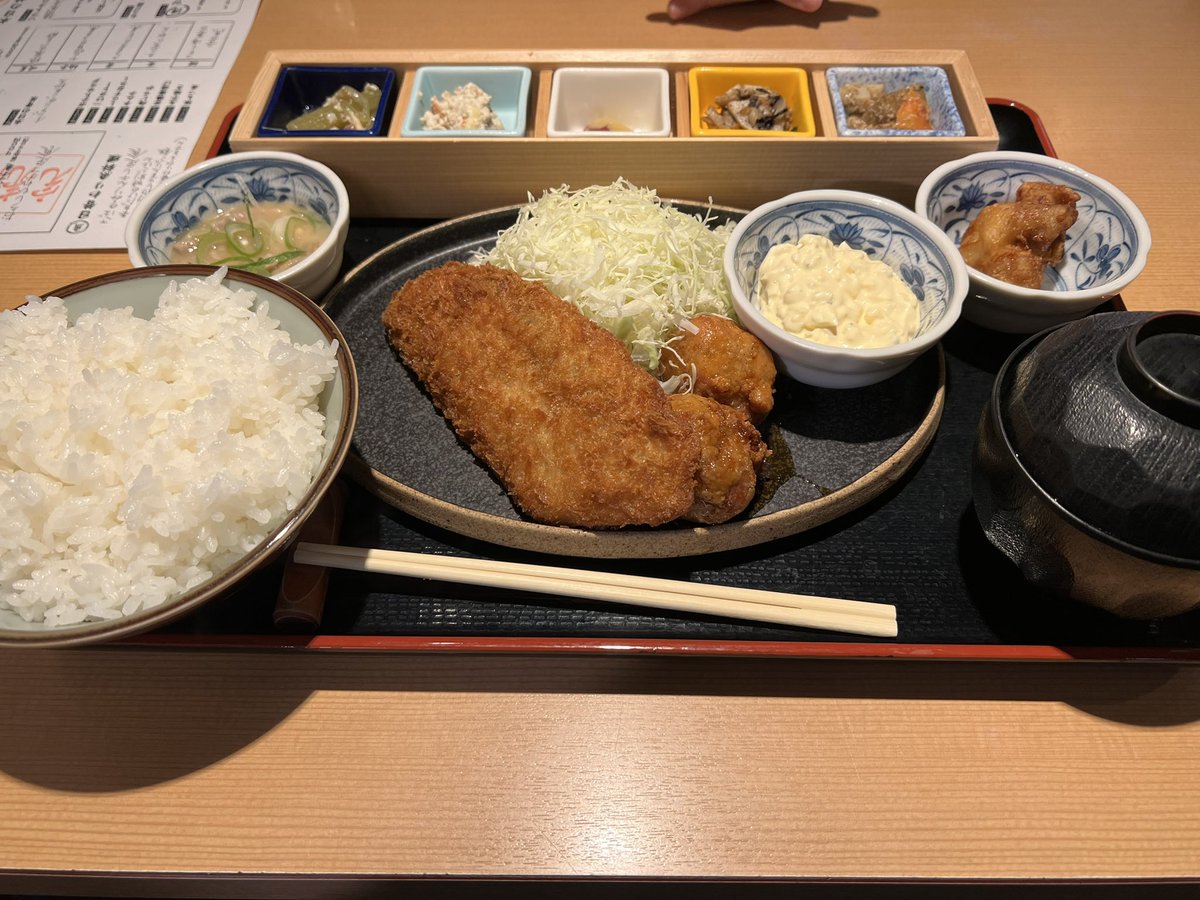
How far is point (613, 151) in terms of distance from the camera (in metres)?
2.61

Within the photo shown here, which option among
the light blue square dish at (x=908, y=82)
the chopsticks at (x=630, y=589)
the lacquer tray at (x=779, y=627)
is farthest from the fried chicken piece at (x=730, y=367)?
the light blue square dish at (x=908, y=82)

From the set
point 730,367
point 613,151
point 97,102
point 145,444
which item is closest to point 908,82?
point 613,151

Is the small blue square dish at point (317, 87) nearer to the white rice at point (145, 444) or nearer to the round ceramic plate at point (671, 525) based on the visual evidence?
the round ceramic plate at point (671, 525)

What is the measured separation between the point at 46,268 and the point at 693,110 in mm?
2605

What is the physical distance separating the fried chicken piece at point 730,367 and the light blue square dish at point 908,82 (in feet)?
3.93

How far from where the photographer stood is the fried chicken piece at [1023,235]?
2275 millimetres

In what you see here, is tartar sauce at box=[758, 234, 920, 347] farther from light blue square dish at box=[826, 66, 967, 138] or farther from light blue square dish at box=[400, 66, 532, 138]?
light blue square dish at box=[400, 66, 532, 138]

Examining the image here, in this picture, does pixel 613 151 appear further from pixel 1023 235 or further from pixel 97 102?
pixel 97 102

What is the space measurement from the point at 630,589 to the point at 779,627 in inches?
15.4

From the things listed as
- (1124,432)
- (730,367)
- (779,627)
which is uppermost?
(1124,432)

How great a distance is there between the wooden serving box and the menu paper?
672 millimetres

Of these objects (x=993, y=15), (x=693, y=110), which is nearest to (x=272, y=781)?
(x=693, y=110)

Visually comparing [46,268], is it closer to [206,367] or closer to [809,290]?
[206,367]

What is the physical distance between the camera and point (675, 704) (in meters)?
1.73
